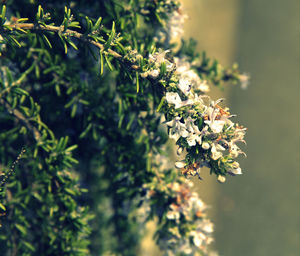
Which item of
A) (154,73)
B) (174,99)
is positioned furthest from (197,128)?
(154,73)

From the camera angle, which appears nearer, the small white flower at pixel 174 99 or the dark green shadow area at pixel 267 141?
the small white flower at pixel 174 99

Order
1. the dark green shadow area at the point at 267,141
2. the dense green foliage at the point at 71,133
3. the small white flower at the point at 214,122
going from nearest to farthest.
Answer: the small white flower at the point at 214,122 < the dense green foliage at the point at 71,133 < the dark green shadow area at the point at 267,141

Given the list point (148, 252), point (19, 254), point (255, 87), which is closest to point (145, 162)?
point (19, 254)

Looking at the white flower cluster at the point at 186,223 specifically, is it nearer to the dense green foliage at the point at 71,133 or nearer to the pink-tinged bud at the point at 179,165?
the dense green foliage at the point at 71,133

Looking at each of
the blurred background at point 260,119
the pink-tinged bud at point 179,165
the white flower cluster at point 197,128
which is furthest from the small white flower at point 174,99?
the blurred background at point 260,119

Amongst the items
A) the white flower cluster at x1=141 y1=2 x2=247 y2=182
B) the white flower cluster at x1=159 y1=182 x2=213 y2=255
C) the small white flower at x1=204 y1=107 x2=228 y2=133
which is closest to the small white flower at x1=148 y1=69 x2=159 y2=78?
the white flower cluster at x1=141 y1=2 x2=247 y2=182

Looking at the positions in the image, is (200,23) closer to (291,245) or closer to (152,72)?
(291,245)

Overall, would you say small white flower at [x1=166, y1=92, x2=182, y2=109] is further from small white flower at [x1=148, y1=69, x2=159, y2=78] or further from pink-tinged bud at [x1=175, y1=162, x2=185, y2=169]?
pink-tinged bud at [x1=175, y1=162, x2=185, y2=169]
